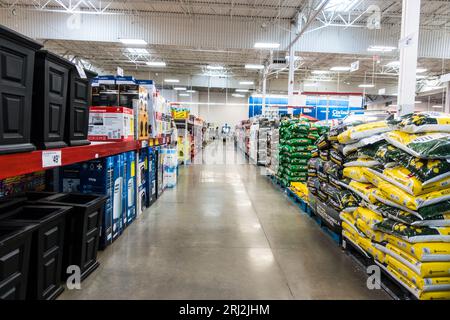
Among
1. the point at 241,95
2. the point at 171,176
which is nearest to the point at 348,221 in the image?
the point at 171,176

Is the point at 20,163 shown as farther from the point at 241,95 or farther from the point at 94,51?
the point at 241,95

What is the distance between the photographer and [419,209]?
235 cm

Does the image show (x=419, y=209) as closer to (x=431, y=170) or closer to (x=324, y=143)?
(x=431, y=170)

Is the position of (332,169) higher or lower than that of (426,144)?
lower

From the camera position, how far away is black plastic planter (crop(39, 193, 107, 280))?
8.60 ft

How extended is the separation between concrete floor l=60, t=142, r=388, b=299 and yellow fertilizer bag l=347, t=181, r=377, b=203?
0.75 meters

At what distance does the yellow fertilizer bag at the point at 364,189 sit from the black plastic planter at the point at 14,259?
2.79 m

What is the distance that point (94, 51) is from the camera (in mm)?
18578

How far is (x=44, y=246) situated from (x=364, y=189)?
2.85 metres

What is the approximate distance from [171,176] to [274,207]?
283cm

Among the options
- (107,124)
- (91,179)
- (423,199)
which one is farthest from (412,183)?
(107,124)

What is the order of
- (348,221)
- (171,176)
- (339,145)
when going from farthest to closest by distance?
(171,176) → (339,145) → (348,221)

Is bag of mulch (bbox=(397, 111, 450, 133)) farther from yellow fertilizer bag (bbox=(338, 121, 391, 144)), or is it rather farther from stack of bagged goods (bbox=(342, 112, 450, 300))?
yellow fertilizer bag (bbox=(338, 121, 391, 144))

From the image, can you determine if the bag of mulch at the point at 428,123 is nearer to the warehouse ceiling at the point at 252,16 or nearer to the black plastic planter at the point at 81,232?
the black plastic planter at the point at 81,232
